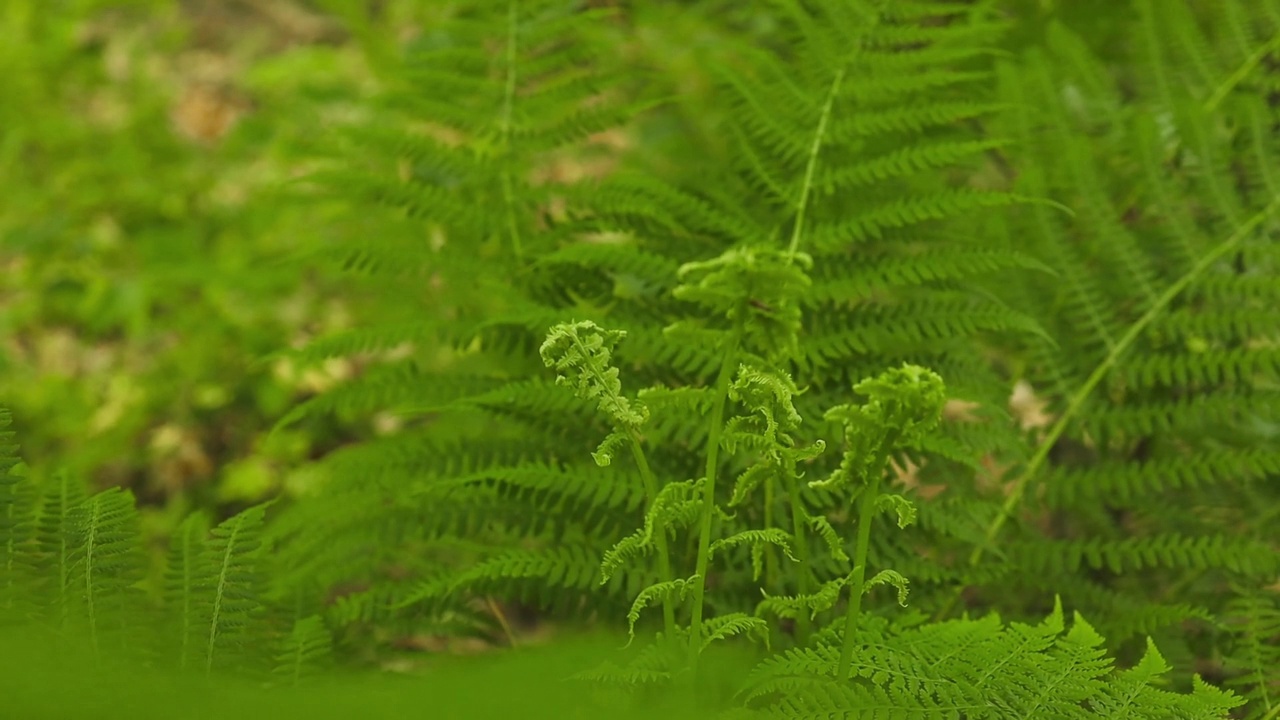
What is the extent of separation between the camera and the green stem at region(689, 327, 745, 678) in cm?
86

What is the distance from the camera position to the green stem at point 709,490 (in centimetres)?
86

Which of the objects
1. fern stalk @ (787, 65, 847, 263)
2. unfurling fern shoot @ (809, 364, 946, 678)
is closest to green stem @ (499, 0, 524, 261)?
fern stalk @ (787, 65, 847, 263)

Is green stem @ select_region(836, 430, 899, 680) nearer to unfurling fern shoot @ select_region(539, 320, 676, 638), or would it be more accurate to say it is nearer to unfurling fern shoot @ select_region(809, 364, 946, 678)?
unfurling fern shoot @ select_region(809, 364, 946, 678)

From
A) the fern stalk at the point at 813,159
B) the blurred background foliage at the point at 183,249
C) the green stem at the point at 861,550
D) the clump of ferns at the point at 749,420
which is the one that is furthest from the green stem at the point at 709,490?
the blurred background foliage at the point at 183,249

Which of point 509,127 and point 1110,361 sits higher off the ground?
point 509,127

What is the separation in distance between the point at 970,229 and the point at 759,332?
85 centimetres

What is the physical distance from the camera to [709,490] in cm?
89

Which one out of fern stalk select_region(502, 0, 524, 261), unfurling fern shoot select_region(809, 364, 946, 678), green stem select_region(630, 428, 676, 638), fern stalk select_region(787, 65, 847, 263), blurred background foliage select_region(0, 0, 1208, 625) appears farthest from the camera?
blurred background foliage select_region(0, 0, 1208, 625)

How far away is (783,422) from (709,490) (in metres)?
0.10

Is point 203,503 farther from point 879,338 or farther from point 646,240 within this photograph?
point 879,338

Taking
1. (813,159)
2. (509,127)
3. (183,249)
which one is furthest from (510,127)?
(183,249)

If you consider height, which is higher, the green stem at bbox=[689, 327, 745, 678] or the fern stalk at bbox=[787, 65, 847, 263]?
the fern stalk at bbox=[787, 65, 847, 263]

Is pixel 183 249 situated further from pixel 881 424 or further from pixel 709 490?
pixel 881 424

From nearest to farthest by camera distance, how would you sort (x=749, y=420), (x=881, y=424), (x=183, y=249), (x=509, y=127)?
(x=881, y=424) → (x=749, y=420) → (x=509, y=127) → (x=183, y=249)
